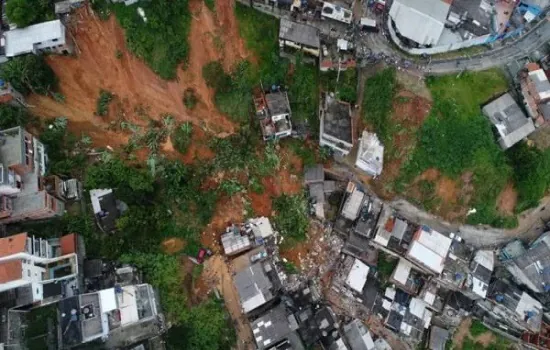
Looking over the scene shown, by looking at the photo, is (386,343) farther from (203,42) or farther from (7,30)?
(7,30)

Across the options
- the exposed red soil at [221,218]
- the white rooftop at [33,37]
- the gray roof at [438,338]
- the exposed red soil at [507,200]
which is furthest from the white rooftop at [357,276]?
the white rooftop at [33,37]

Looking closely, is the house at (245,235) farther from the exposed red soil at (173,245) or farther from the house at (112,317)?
the house at (112,317)

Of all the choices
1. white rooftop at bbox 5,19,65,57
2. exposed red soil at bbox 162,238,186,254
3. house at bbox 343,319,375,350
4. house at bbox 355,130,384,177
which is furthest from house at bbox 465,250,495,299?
white rooftop at bbox 5,19,65,57

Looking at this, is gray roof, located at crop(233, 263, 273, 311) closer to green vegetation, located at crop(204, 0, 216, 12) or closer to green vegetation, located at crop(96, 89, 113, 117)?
green vegetation, located at crop(96, 89, 113, 117)

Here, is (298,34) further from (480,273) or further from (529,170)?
(480,273)

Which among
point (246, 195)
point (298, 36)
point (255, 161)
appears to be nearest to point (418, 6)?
point (298, 36)

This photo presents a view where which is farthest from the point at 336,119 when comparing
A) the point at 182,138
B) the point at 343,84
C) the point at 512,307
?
the point at 512,307
